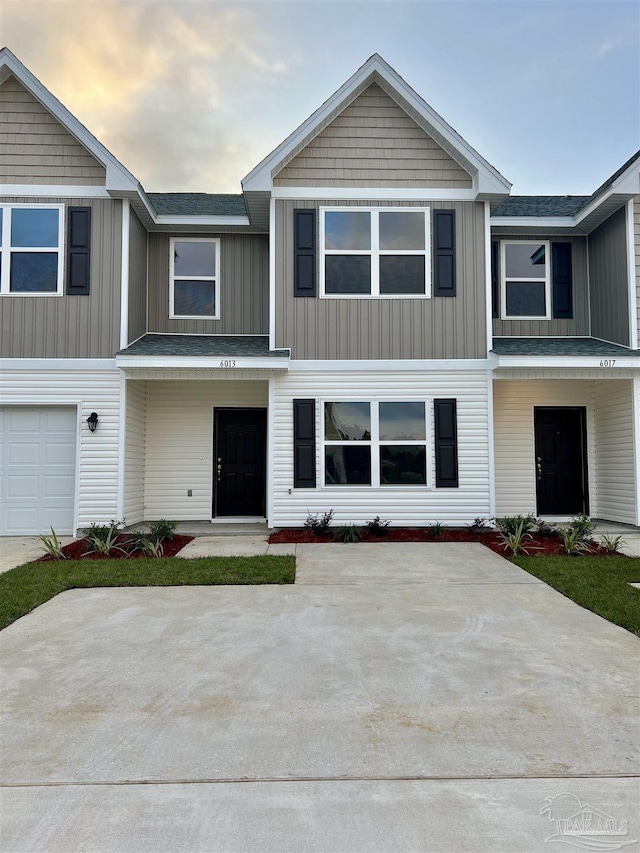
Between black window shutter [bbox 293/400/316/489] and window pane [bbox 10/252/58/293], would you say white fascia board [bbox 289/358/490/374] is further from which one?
window pane [bbox 10/252/58/293]

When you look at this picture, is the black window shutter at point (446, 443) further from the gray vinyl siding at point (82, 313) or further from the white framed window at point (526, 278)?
the gray vinyl siding at point (82, 313)

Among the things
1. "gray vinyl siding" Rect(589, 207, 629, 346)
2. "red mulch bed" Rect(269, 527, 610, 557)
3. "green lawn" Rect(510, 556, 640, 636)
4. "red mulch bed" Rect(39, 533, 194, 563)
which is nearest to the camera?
"green lawn" Rect(510, 556, 640, 636)

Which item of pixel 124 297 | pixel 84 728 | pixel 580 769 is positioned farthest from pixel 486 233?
pixel 84 728

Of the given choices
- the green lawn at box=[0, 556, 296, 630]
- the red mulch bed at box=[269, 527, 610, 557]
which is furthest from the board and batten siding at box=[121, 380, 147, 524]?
the red mulch bed at box=[269, 527, 610, 557]

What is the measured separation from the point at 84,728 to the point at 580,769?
2666 millimetres

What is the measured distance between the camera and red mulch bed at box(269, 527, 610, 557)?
26.8ft

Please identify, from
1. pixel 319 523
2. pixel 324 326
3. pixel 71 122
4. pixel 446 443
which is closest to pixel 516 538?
pixel 446 443

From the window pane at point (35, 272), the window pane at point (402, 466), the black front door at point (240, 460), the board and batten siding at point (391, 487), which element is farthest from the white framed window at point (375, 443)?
the window pane at point (35, 272)

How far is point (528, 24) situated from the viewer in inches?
450

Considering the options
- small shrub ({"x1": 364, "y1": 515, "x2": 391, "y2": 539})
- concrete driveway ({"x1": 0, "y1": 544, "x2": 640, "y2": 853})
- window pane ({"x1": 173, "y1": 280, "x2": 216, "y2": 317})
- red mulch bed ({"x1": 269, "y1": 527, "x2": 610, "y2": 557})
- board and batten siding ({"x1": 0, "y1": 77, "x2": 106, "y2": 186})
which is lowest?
concrete driveway ({"x1": 0, "y1": 544, "x2": 640, "y2": 853})

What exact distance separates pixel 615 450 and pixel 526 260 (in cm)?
404

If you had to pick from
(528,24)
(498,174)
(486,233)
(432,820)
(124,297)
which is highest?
(528,24)

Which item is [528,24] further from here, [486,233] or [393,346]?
[393,346]

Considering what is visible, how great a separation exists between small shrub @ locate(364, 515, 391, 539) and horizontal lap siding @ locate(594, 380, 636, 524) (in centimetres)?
438
